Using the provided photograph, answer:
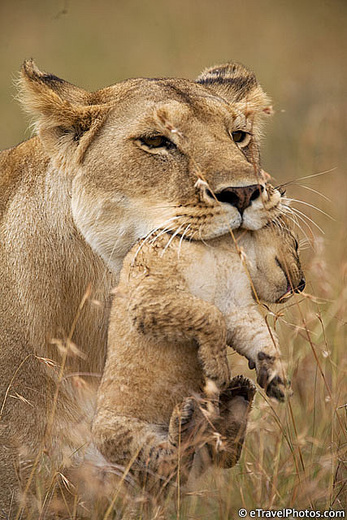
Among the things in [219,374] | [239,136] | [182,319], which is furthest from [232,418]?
[239,136]

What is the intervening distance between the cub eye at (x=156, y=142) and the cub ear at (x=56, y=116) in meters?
0.25

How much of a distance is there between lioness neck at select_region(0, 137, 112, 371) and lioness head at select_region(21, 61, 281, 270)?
12cm

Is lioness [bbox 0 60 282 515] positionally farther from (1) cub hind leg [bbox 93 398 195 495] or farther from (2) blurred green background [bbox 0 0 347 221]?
(2) blurred green background [bbox 0 0 347 221]

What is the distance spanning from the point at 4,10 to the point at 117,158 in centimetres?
853

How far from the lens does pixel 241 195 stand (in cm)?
293

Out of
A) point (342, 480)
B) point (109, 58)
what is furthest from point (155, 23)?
point (342, 480)

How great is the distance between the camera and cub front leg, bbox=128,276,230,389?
264cm

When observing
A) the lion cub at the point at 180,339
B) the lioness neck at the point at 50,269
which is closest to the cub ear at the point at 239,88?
the lioness neck at the point at 50,269

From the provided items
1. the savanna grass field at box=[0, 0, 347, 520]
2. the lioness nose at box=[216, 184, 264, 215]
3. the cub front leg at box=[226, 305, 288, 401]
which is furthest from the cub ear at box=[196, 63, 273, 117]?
the savanna grass field at box=[0, 0, 347, 520]

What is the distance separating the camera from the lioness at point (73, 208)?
3387 millimetres

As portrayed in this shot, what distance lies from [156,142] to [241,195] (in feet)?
2.20

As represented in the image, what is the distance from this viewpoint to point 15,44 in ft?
37.2

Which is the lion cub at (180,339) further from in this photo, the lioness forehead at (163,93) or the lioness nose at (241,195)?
the lioness forehead at (163,93)

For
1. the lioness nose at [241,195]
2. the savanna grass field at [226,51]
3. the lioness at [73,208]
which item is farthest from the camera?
the savanna grass field at [226,51]
